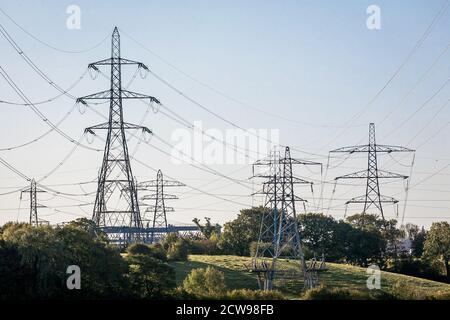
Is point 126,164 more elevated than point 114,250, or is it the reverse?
point 126,164

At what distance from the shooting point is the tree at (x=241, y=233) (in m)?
139

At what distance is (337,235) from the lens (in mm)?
137250

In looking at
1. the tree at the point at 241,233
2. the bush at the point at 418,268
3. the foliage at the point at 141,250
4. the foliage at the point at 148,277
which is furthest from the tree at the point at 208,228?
the foliage at the point at 148,277

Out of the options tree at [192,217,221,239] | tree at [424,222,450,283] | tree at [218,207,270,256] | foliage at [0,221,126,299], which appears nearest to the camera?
foliage at [0,221,126,299]

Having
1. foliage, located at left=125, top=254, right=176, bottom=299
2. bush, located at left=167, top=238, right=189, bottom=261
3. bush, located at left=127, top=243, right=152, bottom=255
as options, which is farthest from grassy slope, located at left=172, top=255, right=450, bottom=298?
foliage, located at left=125, top=254, right=176, bottom=299

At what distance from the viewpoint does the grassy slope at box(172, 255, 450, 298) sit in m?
92.3

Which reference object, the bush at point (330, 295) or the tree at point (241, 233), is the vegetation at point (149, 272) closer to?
the bush at point (330, 295)

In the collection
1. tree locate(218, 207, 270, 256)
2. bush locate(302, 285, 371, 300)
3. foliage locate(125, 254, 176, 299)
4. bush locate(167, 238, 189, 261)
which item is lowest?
bush locate(302, 285, 371, 300)

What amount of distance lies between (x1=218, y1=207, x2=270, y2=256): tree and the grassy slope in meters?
19.4

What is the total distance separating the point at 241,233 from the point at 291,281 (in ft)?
150

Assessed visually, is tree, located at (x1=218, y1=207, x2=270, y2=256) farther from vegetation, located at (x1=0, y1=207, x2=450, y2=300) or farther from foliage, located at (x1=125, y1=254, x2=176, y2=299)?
foliage, located at (x1=125, y1=254, x2=176, y2=299)
